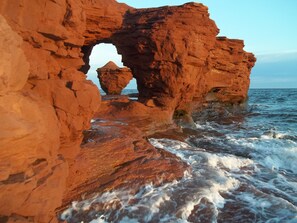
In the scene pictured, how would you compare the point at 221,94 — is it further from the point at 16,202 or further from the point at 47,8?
the point at 16,202

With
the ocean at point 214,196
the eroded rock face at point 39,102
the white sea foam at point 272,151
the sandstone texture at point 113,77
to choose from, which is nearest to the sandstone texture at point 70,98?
the eroded rock face at point 39,102

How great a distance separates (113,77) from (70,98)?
2697 cm

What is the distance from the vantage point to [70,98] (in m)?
5.22

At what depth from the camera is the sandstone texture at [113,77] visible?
105 feet

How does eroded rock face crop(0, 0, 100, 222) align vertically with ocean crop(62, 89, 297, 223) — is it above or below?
above

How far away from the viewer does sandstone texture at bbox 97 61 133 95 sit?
32.0 metres

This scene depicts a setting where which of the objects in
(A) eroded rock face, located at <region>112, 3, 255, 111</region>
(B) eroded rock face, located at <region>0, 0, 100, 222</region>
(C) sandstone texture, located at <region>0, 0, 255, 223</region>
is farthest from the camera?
(A) eroded rock face, located at <region>112, 3, 255, 111</region>

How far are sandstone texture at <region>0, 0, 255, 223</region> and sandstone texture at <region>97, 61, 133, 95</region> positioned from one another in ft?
57.2

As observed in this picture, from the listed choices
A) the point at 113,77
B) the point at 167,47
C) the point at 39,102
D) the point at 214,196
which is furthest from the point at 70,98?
the point at 113,77

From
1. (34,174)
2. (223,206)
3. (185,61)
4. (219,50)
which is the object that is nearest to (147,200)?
(223,206)

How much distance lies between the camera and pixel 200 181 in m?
6.76

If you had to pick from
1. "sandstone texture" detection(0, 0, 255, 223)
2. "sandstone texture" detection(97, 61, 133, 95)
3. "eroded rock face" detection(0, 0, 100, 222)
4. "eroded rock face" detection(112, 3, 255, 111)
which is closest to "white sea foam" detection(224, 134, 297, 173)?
"sandstone texture" detection(0, 0, 255, 223)

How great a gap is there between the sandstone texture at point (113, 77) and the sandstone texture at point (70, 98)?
1744 centimetres

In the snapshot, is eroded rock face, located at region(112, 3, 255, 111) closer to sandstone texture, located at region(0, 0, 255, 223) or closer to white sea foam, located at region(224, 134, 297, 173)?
sandstone texture, located at region(0, 0, 255, 223)
